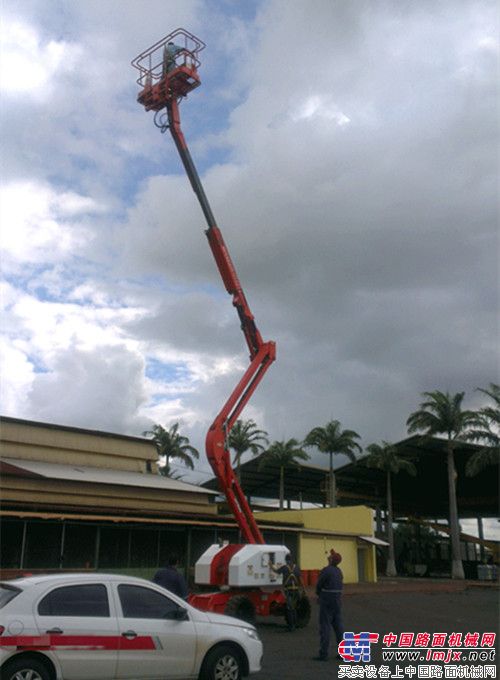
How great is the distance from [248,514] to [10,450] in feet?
63.2

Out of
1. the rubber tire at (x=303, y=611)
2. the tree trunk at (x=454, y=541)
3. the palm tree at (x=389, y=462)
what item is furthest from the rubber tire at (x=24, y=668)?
the palm tree at (x=389, y=462)

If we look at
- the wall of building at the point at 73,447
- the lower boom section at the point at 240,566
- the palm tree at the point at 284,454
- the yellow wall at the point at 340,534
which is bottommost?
the lower boom section at the point at 240,566

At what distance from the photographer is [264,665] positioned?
1111cm

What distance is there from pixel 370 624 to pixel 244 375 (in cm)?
722

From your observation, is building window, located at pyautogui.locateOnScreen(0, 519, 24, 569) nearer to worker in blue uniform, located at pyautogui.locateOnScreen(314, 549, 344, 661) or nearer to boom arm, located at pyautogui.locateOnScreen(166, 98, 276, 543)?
boom arm, located at pyautogui.locateOnScreen(166, 98, 276, 543)

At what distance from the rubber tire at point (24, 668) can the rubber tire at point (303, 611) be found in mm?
10071

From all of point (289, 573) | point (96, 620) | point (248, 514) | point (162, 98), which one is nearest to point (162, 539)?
point (248, 514)

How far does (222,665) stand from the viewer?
8852 mm

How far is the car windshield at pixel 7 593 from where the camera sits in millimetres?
7663

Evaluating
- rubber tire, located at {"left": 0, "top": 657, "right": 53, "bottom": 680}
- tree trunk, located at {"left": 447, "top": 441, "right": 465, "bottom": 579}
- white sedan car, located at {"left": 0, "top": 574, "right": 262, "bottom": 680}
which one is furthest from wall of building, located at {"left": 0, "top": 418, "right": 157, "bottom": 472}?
rubber tire, located at {"left": 0, "top": 657, "right": 53, "bottom": 680}

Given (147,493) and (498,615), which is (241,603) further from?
(147,493)

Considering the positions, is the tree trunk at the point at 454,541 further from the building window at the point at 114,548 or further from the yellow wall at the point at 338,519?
the building window at the point at 114,548

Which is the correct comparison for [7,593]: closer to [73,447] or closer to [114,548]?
[114,548]

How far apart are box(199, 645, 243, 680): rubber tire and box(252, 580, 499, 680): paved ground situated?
3.43ft
